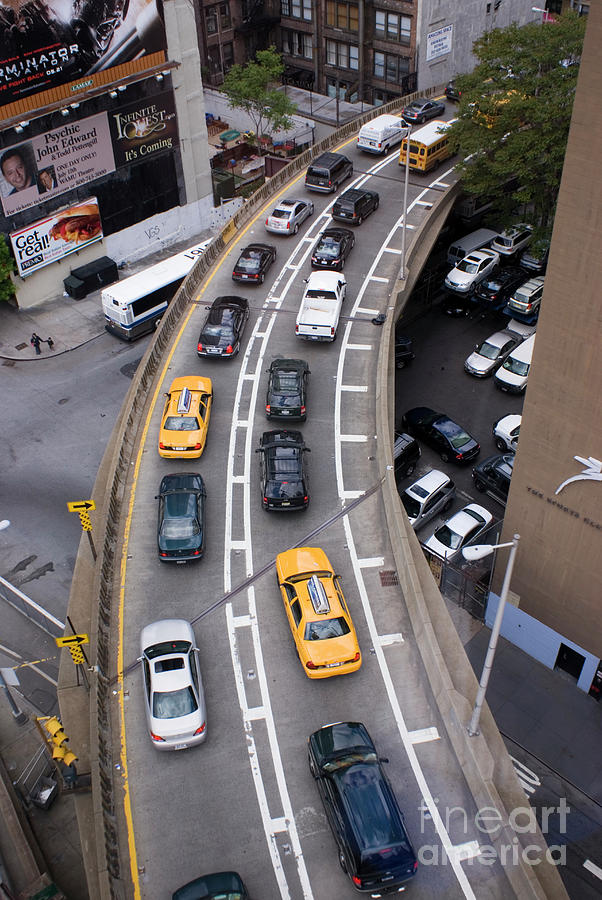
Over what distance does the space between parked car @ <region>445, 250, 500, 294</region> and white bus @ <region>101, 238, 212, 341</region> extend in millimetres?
14938

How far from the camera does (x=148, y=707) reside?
20953 millimetres

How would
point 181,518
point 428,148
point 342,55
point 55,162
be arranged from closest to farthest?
point 181,518
point 55,162
point 428,148
point 342,55

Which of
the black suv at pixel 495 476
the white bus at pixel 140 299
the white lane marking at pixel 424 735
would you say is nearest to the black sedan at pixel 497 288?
the black suv at pixel 495 476

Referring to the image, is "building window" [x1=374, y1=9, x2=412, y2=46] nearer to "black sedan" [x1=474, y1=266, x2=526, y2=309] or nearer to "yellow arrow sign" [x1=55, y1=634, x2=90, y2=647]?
"black sedan" [x1=474, y1=266, x2=526, y2=309]

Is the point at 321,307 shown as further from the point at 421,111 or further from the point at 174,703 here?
the point at 421,111

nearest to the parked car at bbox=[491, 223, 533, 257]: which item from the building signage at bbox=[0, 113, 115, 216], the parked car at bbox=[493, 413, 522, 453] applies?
the parked car at bbox=[493, 413, 522, 453]

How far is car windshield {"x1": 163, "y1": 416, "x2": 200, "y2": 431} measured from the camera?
30.0 m

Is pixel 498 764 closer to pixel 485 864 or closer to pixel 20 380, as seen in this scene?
pixel 485 864

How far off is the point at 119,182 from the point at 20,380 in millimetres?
15431

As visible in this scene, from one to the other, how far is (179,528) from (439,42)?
Result: 52.2 meters

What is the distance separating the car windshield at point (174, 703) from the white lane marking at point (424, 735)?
5636mm

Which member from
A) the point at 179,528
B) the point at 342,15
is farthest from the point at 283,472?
the point at 342,15

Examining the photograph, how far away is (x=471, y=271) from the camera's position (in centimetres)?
4978

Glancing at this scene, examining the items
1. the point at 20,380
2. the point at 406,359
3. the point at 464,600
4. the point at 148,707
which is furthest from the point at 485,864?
the point at 20,380
